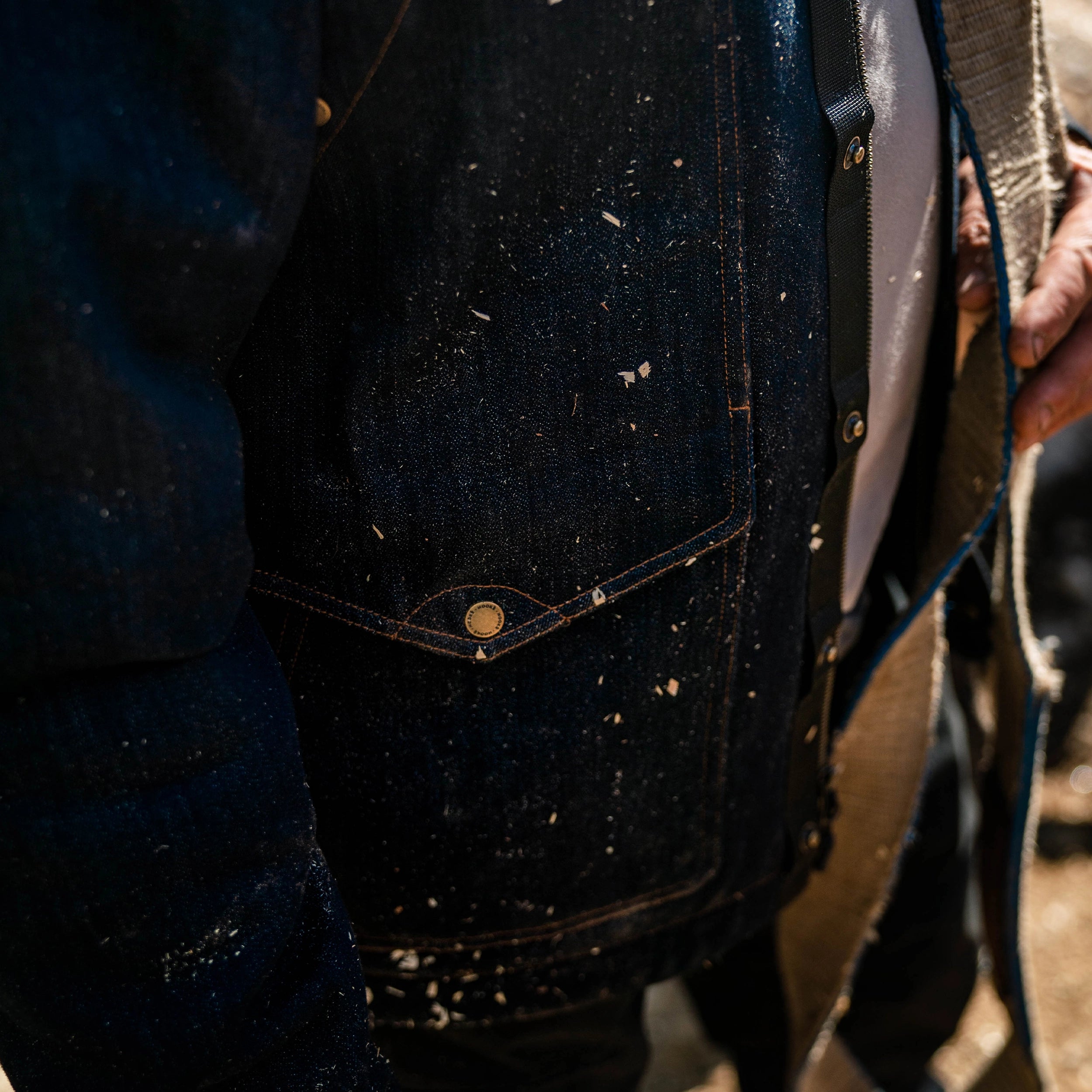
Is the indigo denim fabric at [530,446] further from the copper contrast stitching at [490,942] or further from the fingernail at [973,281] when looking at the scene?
the fingernail at [973,281]

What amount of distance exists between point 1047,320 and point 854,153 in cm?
33

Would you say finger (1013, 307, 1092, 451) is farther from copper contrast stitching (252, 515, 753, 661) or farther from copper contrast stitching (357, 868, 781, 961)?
copper contrast stitching (357, 868, 781, 961)

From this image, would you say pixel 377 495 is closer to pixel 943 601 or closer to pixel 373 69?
pixel 373 69

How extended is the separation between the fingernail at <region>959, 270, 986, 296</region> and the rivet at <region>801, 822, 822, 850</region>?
0.58m

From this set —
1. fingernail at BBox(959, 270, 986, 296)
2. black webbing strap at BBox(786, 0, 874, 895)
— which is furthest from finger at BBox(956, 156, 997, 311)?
black webbing strap at BBox(786, 0, 874, 895)

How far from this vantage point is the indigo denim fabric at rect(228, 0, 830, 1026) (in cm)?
64

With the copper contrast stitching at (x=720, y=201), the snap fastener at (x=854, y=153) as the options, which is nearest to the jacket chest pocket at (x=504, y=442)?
the copper contrast stitching at (x=720, y=201)

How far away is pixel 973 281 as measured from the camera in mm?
945

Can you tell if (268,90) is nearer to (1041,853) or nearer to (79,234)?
(79,234)

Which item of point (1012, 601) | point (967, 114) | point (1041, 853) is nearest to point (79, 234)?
point (967, 114)

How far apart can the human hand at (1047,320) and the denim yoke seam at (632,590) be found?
14.3 inches

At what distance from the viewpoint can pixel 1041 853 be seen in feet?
7.42

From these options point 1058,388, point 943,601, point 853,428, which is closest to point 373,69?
point 853,428

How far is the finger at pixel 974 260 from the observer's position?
3.09 ft
